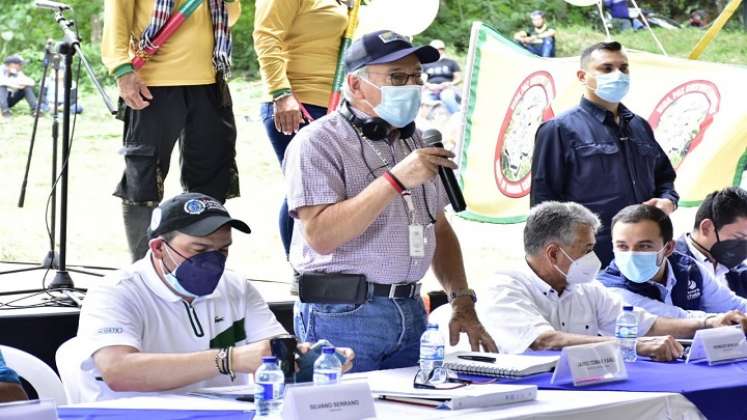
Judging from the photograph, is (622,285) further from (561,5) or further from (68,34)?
(561,5)

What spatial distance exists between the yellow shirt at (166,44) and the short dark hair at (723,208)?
2.07 m

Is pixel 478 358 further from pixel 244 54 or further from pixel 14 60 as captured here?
pixel 244 54

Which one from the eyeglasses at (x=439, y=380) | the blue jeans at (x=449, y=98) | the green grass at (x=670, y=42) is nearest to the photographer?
the eyeglasses at (x=439, y=380)

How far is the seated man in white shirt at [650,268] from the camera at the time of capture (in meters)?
4.47

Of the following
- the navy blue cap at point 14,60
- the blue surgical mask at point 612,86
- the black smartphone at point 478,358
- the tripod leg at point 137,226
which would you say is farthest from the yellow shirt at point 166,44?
the navy blue cap at point 14,60

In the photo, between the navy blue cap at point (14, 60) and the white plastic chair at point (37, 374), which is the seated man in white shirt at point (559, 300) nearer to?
the white plastic chair at point (37, 374)

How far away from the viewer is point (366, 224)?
129 inches

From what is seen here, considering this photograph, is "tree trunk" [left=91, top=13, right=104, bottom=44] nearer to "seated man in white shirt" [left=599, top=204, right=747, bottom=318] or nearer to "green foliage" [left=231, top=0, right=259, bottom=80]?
"green foliage" [left=231, top=0, right=259, bottom=80]

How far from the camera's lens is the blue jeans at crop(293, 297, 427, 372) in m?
3.42

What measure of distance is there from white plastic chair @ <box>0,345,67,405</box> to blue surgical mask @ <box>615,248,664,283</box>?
81.6 inches

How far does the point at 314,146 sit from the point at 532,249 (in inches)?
40.3

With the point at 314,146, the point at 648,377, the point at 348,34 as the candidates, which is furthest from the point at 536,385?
the point at 348,34

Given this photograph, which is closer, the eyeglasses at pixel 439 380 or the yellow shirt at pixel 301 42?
the eyeglasses at pixel 439 380

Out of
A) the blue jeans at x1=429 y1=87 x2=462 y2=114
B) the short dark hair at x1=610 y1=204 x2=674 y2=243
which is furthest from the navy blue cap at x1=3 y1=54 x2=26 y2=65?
→ the short dark hair at x1=610 y1=204 x2=674 y2=243
